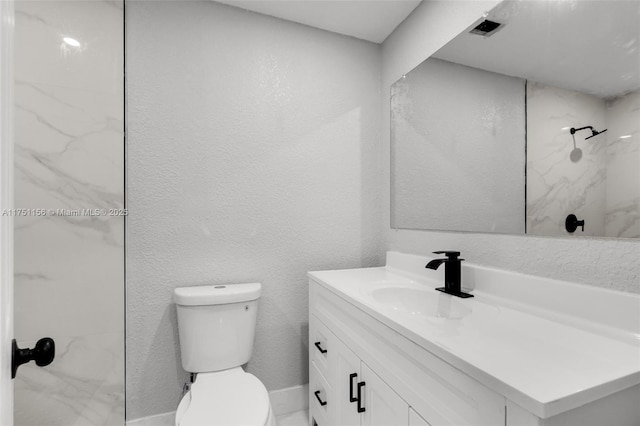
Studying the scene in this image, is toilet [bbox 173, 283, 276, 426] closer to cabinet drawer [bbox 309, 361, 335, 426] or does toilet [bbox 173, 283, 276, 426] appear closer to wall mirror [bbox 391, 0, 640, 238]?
cabinet drawer [bbox 309, 361, 335, 426]

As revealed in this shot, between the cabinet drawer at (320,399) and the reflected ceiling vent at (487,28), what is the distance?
5.36 feet

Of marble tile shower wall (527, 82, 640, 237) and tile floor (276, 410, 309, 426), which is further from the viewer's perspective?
tile floor (276, 410, 309, 426)

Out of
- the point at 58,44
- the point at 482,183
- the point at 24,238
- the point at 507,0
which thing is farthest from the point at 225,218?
the point at 507,0

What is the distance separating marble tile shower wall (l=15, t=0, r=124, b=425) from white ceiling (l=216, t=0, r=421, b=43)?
0.73 metres

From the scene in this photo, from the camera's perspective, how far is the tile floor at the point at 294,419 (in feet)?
5.37

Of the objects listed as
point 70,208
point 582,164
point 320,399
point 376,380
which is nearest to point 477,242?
point 582,164

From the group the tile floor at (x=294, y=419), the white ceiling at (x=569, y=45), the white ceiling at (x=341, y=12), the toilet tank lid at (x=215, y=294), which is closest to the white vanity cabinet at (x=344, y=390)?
the tile floor at (x=294, y=419)

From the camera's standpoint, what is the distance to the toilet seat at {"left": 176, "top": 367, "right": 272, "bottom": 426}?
105 cm

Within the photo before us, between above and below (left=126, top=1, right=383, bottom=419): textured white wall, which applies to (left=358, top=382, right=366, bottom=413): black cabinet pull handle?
below

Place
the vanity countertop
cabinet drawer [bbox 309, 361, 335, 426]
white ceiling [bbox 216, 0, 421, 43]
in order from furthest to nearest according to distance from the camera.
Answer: white ceiling [bbox 216, 0, 421, 43], cabinet drawer [bbox 309, 361, 335, 426], the vanity countertop

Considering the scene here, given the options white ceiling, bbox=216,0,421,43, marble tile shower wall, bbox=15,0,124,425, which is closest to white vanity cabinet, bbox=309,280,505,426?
marble tile shower wall, bbox=15,0,124,425

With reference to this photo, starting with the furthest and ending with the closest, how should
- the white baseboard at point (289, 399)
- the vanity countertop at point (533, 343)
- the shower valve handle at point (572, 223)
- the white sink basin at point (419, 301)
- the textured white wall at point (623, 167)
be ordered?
the white baseboard at point (289, 399), the white sink basin at point (419, 301), the shower valve handle at point (572, 223), the textured white wall at point (623, 167), the vanity countertop at point (533, 343)

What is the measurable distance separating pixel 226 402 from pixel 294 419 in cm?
69

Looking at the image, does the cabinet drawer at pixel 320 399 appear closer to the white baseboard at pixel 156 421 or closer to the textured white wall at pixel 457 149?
the white baseboard at pixel 156 421
